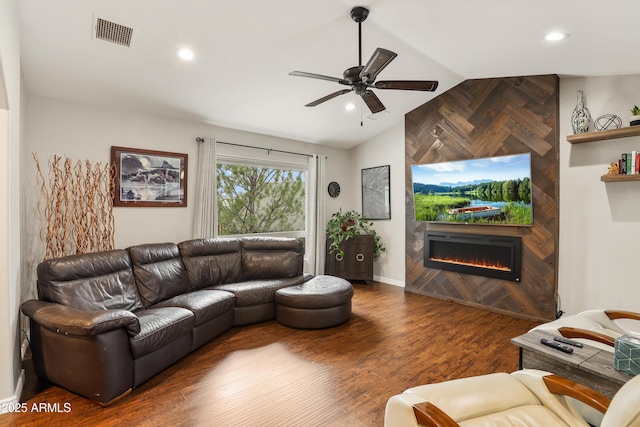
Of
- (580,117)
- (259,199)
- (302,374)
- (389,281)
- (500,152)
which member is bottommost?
(302,374)

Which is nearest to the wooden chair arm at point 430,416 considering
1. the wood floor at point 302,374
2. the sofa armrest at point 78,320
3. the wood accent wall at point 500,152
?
the wood floor at point 302,374

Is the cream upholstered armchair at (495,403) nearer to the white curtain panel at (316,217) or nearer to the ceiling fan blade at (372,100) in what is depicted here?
the ceiling fan blade at (372,100)

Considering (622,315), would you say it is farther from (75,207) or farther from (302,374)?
(75,207)

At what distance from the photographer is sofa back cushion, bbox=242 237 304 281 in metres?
4.36

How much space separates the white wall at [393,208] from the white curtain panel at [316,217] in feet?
3.36

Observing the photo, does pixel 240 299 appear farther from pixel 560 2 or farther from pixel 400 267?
pixel 560 2

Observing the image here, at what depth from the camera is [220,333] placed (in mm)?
3459

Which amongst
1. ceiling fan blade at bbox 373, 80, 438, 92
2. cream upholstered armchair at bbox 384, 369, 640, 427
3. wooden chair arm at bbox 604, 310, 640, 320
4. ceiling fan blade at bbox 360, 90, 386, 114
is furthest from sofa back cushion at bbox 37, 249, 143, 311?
wooden chair arm at bbox 604, 310, 640, 320

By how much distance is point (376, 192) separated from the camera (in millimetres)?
5934

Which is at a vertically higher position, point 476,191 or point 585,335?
point 476,191

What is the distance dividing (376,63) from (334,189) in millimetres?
3963

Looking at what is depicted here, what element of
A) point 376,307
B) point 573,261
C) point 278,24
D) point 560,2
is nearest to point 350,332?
point 376,307

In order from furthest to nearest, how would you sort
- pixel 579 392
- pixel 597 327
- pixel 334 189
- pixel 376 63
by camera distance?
pixel 334 189 < pixel 597 327 < pixel 376 63 < pixel 579 392

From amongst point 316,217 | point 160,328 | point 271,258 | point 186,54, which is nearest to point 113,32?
point 186,54
